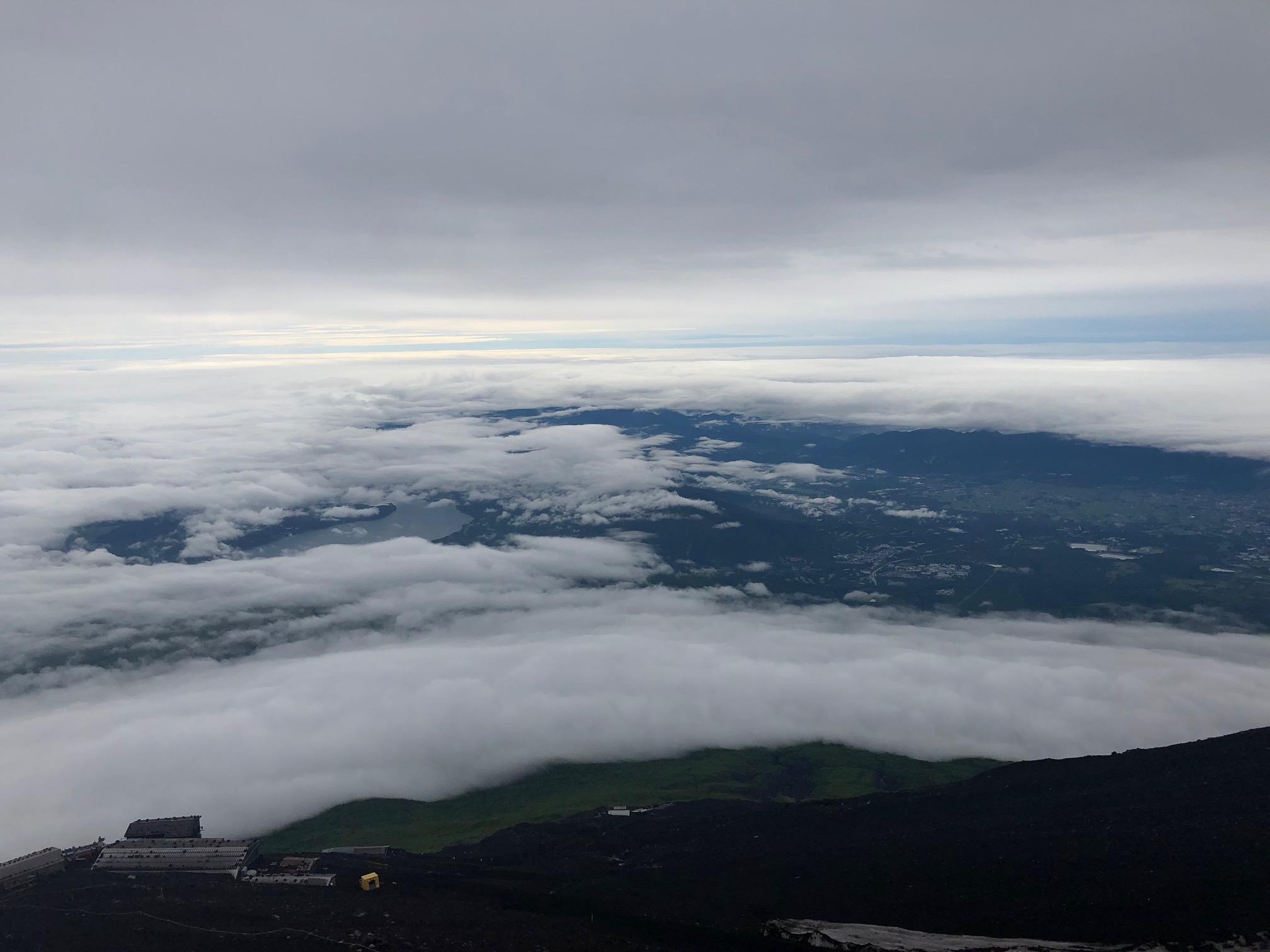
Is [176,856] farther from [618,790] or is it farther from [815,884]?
[618,790]

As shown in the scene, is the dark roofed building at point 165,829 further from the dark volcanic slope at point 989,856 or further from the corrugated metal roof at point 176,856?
the dark volcanic slope at point 989,856

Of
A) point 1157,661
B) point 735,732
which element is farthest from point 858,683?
point 1157,661

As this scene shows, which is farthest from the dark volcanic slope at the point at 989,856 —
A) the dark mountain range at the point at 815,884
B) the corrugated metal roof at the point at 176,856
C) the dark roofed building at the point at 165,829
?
the dark roofed building at the point at 165,829

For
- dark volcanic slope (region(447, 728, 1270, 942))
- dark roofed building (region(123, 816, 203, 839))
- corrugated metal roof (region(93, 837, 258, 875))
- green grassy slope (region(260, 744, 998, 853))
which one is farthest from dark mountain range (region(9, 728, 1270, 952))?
green grassy slope (region(260, 744, 998, 853))

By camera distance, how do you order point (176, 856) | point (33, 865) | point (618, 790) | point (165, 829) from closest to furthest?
point (33, 865) < point (176, 856) < point (165, 829) < point (618, 790)

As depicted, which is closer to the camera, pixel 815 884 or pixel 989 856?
pixel 815 884

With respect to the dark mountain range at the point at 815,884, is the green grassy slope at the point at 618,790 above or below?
below

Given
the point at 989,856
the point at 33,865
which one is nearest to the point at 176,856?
the point at 33,865
